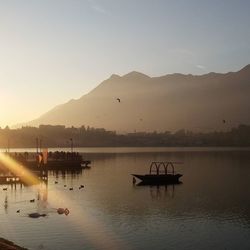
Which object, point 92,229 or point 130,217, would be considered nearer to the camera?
point 92,229

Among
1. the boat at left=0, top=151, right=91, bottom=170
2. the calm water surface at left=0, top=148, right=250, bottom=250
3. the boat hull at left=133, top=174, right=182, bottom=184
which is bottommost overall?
the calm water surface at left=0, top=148, right=250, bottom=250

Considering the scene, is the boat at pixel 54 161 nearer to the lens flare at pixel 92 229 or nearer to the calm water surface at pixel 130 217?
the calm water surface at pixel 130 217

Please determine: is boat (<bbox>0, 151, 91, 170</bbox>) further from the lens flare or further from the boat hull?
the lens flare

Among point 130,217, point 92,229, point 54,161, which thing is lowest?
point 92,229

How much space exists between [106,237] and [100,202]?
31012 millimetres

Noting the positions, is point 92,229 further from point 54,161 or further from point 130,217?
point 54,161

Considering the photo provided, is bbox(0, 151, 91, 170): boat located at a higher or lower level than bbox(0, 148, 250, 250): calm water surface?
higher

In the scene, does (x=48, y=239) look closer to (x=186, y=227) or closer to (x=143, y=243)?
(x=143, y=243)

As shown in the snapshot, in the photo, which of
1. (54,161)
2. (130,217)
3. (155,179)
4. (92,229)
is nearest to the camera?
(92,229)

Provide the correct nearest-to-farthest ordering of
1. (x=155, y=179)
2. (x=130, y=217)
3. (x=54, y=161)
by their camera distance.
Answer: (x=130, y=217), (x=155, y=179), (x=54, y=161)

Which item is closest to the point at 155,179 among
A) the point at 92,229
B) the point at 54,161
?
the point at 92,229

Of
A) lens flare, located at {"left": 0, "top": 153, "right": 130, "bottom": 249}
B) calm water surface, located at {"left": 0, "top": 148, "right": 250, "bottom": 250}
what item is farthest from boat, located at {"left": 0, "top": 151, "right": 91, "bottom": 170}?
lens flare, located at {"left": 0, "top": 153, "right": 130, "bottom": 249}

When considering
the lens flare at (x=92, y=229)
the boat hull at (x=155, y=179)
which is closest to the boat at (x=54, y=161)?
the boat hull at (x=155, y=179)

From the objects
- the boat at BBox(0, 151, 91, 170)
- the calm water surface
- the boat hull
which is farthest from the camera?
the boat at BBox(0, 151, 91, 170)
